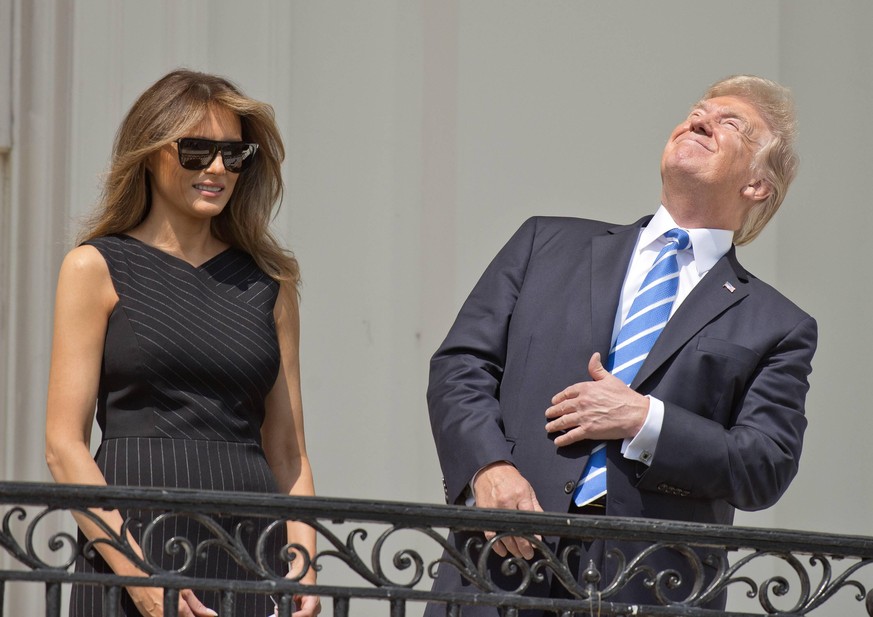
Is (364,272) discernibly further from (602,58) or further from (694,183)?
(694,183)

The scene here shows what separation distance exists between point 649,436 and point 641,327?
0.33 m

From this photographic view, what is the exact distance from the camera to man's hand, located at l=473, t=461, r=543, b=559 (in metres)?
3.17

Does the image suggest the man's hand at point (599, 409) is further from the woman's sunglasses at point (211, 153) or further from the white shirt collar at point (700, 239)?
the woman's sunglasses at point (211, 153)

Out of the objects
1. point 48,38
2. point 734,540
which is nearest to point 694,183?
point 734,540

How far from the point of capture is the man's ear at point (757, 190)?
3.78m

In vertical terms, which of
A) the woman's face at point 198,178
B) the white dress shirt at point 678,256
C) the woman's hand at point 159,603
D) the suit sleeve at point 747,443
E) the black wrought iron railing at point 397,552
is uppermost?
the woman's face at point 198,178

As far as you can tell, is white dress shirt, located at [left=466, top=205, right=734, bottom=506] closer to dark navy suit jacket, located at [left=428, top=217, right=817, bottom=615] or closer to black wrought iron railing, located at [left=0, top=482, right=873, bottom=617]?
dark navy suit jacket, located at [left=428, top=217, right=817, bottom=615]

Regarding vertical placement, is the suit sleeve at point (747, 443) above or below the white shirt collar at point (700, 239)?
below

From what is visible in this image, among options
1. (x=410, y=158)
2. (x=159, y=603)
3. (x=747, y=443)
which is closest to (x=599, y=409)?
(x=747, y=443)

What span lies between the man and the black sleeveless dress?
42 cm

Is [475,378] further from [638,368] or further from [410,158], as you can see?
[410,158]

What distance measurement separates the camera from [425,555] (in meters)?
5.25

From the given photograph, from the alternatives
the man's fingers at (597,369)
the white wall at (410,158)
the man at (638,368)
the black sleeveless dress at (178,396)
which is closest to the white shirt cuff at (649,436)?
the man at (638,368)

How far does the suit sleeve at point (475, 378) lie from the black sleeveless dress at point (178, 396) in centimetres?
39
